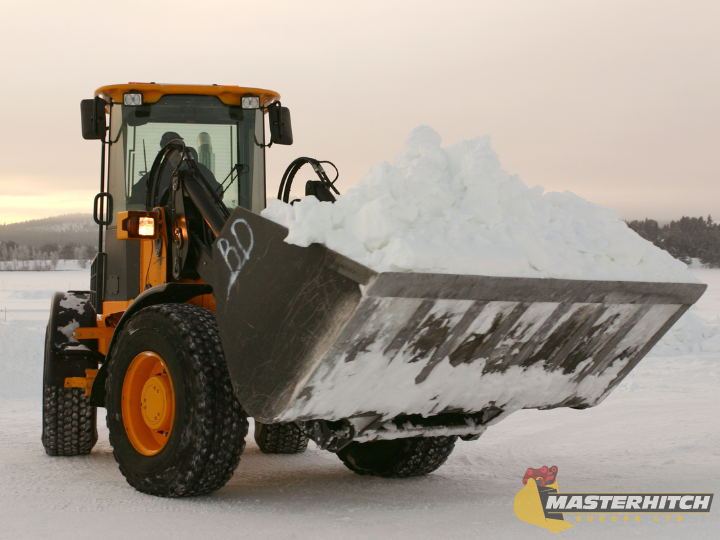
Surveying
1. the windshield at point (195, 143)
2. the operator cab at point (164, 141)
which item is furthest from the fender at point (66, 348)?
the windshield at point (195, 143)

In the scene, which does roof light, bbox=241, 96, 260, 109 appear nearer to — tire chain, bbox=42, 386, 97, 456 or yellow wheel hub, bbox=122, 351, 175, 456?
yellow wheel hub, bbox=122, 351, 175, 456

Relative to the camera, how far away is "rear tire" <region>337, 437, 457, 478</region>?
5.54 meters

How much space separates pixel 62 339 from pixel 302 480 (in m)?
2.22

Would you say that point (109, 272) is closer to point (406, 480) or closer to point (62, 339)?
point (62, 339)

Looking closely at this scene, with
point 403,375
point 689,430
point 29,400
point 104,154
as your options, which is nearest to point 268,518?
point 403,375

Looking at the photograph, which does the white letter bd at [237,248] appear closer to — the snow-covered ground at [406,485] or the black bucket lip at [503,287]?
the black bucket lip at [503,287]

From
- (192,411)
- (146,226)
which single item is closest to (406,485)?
(192,411)

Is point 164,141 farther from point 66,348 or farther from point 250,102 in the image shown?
point 66,348

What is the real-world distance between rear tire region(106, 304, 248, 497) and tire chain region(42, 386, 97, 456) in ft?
6.40

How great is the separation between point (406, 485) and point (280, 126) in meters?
2.75

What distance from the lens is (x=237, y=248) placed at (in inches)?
159

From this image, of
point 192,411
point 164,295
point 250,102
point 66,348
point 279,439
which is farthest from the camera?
point 279,439

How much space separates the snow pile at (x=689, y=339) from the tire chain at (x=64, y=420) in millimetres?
10451

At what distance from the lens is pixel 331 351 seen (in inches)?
145
